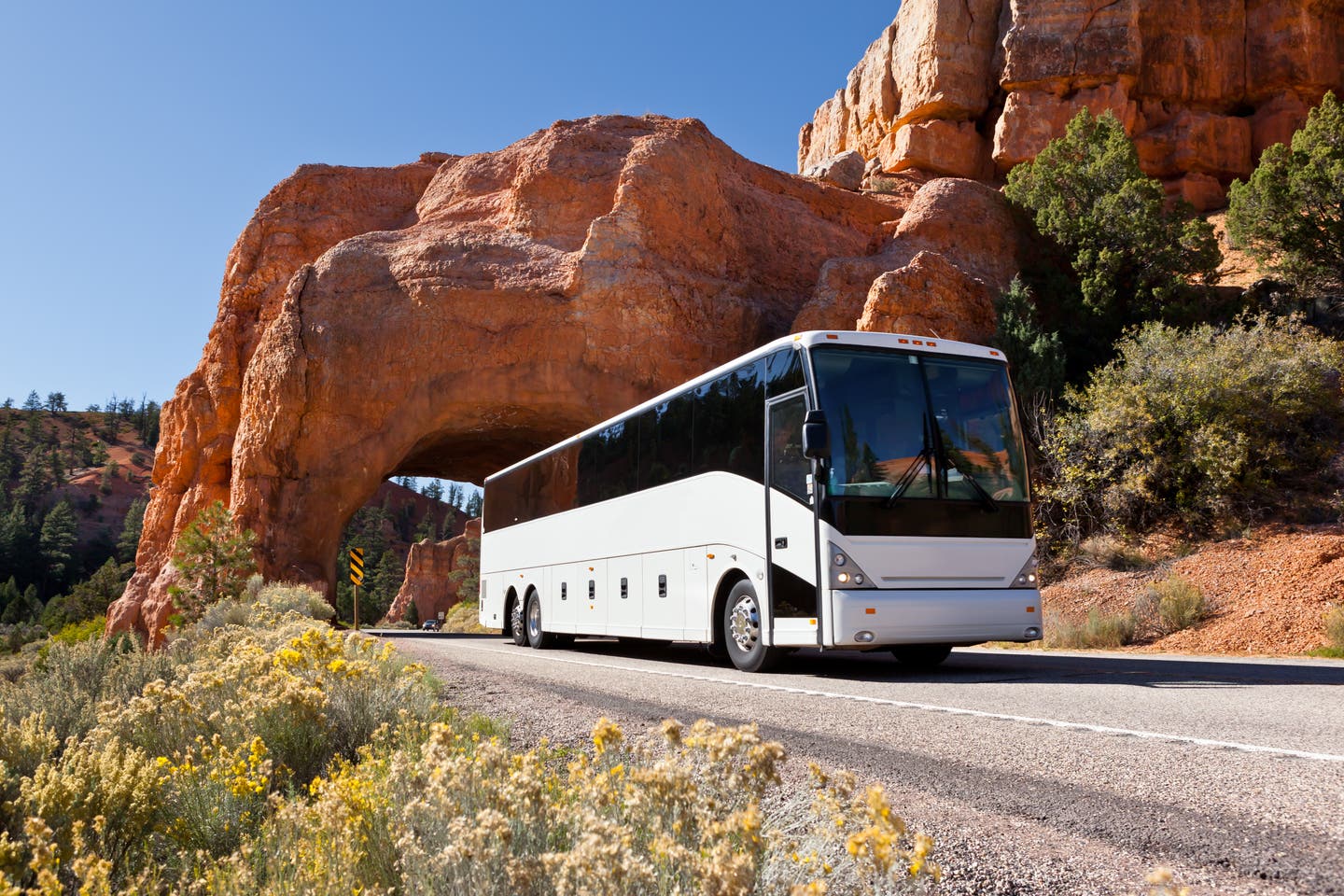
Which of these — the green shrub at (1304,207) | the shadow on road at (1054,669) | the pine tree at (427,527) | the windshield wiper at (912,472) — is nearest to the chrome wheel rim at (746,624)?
the shadow on road at (1054,669)

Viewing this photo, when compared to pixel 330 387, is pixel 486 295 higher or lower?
higher

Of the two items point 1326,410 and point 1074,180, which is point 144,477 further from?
point 1326,410

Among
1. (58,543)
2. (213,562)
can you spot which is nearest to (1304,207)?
(213,562)

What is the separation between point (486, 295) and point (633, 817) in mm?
27988

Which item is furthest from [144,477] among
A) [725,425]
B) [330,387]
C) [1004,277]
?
[725,425]

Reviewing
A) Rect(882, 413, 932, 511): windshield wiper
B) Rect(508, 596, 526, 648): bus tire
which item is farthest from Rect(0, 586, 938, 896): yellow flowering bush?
Rect(508, 596, 526, 648): bus tire

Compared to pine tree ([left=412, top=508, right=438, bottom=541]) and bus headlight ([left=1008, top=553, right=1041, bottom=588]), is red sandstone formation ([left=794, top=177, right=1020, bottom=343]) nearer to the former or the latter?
bus headlight ([left=1008, top=553, right=1041, bottom=588])

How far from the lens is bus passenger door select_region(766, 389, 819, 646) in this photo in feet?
29.4

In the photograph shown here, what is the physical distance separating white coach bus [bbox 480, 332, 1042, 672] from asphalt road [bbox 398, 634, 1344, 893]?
2.26 ft

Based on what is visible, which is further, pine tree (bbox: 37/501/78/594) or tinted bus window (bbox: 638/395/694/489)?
pine tree (bbox: 37/501/78/594)

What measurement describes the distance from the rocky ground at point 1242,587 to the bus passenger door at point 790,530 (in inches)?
263

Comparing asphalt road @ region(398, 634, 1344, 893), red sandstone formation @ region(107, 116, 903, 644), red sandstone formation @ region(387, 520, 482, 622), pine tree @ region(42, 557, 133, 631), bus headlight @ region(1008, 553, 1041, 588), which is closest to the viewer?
asphalt road @ region(398, 634, 1344, 893)

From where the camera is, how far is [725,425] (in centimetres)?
1097

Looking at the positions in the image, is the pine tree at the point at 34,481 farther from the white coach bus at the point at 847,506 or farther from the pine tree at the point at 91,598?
the white coach bus at the point at 847,506
